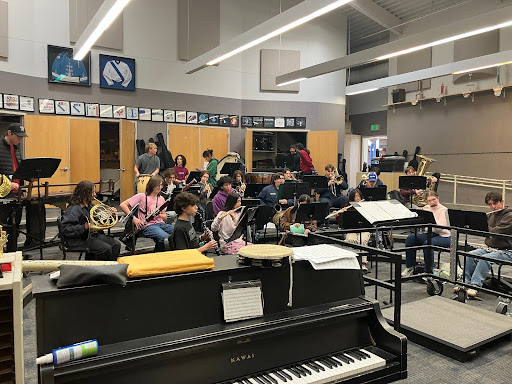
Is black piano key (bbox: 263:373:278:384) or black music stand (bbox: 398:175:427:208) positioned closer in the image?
black piano key (bbox: 263:373:278:384)

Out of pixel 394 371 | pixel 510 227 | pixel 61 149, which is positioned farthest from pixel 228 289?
pixel 61 149

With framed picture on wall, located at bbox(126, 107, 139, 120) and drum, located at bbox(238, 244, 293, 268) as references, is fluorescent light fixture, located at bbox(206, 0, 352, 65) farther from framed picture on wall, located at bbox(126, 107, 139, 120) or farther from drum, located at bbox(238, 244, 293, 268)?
drum, located at bbox(238, 244, 293, 268)

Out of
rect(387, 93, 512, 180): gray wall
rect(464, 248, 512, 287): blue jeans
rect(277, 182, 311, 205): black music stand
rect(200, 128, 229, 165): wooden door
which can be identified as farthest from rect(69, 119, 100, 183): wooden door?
rect(387, 93, 512, 180): gray wall

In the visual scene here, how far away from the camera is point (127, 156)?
9.03m

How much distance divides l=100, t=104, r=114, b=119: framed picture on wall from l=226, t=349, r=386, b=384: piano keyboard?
28.5 feet

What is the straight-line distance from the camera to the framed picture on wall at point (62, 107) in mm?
8670

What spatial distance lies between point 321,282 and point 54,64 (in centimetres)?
859

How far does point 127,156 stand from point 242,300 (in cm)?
785

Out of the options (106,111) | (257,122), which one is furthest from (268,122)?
(106,111)

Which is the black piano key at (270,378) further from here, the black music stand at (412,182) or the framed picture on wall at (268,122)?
the framed picture on wall at (268,122)

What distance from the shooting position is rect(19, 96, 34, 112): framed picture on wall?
8.22m

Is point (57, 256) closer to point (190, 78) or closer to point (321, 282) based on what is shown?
point (321, 282)

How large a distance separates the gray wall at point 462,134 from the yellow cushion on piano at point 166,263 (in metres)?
10.2

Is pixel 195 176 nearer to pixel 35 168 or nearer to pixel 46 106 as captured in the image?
pixel 35 168
